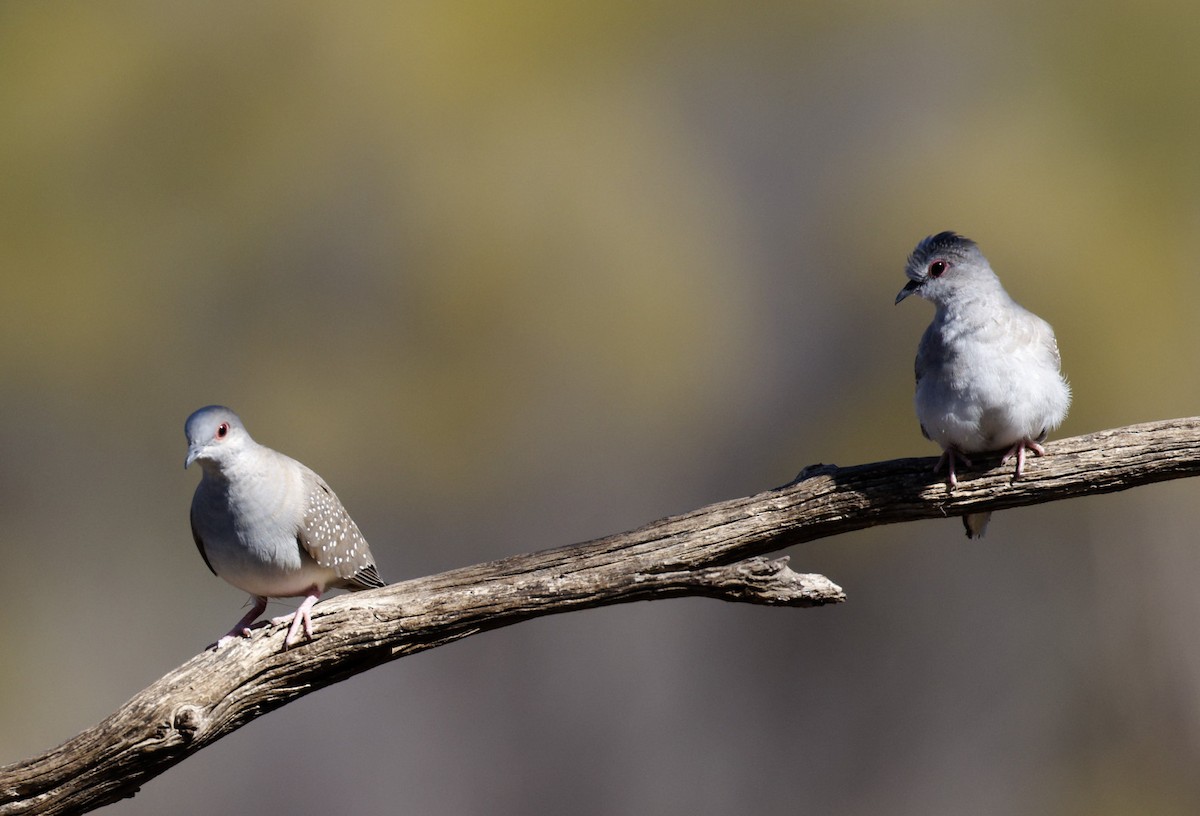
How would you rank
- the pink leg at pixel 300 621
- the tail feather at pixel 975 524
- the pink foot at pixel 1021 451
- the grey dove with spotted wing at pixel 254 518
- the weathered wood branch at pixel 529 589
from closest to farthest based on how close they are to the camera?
1. the weathered wood branch at pixel 529 589
2. the pink leg at pixel 300 621
3. the pink foot at pixel 1021 451
4. the grey dove with spotted wing at pixel 254 518
5. the tail feather at pixel 975 524

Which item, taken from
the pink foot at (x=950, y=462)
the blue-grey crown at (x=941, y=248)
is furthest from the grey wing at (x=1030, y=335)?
the pink foot at (x=950, y=462)

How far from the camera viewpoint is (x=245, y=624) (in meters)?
3.82

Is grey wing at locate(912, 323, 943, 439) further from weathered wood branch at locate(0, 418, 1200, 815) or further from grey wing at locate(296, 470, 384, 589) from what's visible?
grey wing at locate(296, 470, 384, 589)

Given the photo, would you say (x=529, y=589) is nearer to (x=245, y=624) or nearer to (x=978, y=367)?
(x=245, y=624)

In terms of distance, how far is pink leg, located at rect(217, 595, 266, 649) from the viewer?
11.8ft

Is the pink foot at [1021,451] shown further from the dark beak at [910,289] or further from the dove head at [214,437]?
the dove head at [214,437]

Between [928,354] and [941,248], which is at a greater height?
[941,248]

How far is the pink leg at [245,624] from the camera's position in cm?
361

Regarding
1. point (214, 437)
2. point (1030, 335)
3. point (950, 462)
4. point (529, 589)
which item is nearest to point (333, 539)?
point (214, 437)

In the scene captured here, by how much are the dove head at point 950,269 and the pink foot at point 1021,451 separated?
547 millimetres

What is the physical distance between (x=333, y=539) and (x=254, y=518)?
302 mm

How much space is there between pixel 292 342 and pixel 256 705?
4824 mm

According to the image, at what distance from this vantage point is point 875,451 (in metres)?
7.59

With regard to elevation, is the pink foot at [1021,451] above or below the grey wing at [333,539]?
below
